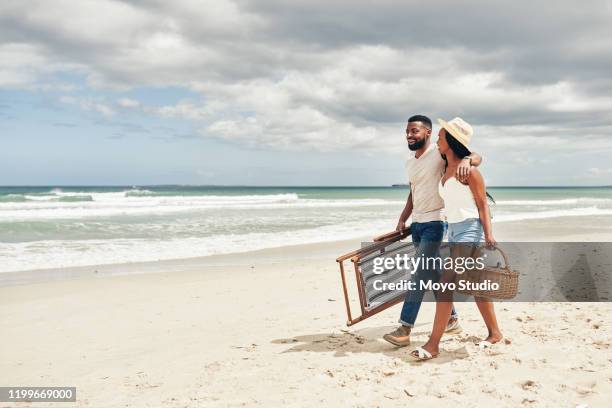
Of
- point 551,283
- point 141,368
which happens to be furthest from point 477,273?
point 551,283

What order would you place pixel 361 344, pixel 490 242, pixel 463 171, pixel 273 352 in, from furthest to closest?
pixel 361 344, pixel 273 352, pixel 490 242, pixel 463 171

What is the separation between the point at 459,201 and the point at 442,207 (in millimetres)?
300

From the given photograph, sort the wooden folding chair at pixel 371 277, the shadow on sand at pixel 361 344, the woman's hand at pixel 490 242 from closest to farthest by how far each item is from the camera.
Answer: the woman's hand at pixel 490 242
the shadow on sand at pixel 361 344
the wooden folding chair at pixel 371 277

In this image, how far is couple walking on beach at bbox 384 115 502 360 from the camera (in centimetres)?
404

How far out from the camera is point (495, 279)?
4.11 meters

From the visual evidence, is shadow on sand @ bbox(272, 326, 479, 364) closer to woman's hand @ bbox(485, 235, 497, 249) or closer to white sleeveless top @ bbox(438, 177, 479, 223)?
woman's hand @ bbox(485, 235, 497, 249)

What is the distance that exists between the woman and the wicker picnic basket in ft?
0.42

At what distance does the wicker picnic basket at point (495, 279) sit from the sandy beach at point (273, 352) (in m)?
0.52

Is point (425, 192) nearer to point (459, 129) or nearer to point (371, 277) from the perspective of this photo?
point (459, 129)

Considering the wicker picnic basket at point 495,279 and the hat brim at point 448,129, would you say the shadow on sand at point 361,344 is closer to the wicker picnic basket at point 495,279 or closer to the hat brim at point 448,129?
the wicker picnic basket at point 495,279

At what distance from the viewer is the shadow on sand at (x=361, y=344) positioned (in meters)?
4.33

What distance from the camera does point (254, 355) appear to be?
4.57 meters

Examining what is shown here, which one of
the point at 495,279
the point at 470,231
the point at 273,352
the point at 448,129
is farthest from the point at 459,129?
the point at 273,352

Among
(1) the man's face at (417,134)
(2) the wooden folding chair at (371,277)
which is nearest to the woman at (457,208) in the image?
(1) the man's face at (417,134)
